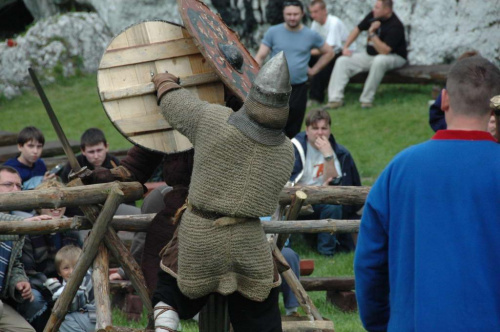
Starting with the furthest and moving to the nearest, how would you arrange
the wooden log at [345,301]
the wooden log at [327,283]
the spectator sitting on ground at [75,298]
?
the wooden log at [345,301]
the wooden log at [327,283]
the spectator sitting on ground at [75,298]

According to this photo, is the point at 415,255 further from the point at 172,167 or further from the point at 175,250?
the point at 172,167

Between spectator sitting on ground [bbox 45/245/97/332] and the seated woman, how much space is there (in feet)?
0.26

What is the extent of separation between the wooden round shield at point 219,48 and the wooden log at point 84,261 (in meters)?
0.92

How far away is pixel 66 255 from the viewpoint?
5.64 m

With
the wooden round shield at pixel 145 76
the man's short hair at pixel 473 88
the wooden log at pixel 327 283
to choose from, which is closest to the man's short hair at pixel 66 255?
the wooden round shield at pixel 145 76

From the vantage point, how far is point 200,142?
13.3ft

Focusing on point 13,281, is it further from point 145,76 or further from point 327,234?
point 327,234

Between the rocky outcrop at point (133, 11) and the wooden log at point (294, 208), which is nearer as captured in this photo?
the wooden log at point (294, 208)

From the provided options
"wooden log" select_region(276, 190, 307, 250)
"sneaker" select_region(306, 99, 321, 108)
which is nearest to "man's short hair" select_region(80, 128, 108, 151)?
"wooden log" select_region(276, 190, 307, 250)

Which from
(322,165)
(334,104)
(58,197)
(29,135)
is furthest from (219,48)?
(334,104)

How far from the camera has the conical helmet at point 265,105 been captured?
401 cm

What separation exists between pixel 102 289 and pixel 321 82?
801 cm

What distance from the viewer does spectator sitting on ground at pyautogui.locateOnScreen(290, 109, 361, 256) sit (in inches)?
305

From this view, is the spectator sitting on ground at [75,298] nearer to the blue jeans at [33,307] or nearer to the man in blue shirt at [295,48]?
the blue jeans at [33,307]
